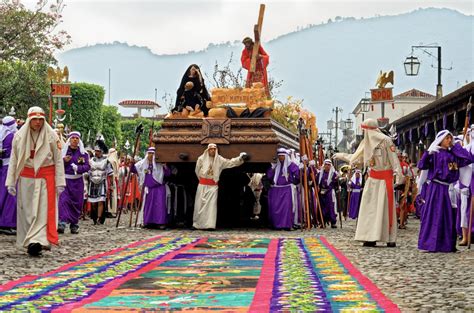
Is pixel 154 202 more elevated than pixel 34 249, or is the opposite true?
pixel 154 202

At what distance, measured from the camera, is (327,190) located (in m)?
20.6

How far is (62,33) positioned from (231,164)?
834 inches

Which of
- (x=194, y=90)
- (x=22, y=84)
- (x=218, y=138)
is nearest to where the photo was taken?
(x=218, y=138)

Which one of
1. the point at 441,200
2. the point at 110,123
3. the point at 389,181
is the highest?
the point at 110,123

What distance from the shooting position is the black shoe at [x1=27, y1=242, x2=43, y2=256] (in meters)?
10.8

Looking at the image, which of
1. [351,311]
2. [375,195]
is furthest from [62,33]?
[351,311]

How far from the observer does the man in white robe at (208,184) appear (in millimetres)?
17297

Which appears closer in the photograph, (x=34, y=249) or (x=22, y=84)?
(x=34, y=249)

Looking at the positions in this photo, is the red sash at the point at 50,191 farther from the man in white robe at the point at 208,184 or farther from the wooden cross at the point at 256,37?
the wooden cross at the point at 256,37

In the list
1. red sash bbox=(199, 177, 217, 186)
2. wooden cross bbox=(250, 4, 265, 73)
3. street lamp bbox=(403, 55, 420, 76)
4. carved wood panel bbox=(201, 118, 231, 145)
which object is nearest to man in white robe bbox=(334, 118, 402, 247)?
carved wood panel bbox=(201, 118, 231, 145)

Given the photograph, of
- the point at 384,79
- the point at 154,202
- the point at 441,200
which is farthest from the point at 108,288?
the point at 384,79

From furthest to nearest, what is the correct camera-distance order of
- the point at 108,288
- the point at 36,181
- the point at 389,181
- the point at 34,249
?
1. the point at 389,181
2. the point at 36,181
3. the point at 34,249
4. the point at 108,288

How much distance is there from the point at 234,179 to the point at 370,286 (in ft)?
42.3

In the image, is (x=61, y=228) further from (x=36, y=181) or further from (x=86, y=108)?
(x=86, y=108)
